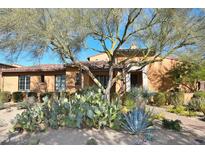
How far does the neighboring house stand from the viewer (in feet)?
60.4

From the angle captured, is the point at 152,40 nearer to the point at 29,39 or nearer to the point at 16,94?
the point at 29,39

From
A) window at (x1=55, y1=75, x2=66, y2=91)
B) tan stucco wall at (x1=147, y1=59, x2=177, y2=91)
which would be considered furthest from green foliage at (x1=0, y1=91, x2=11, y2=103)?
tan stucco wall at (x1=147, y1=59, x2=177, y2=91)

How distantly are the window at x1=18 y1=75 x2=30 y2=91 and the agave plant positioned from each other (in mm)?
14540

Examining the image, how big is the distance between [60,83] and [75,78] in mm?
1507

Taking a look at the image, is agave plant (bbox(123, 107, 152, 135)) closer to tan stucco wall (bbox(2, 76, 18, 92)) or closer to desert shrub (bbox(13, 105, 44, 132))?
desert shrub (bbox(13, 105, 44, 132))

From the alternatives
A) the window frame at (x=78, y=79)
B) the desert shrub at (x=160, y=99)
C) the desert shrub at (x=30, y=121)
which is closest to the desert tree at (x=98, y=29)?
the desert shrub at (x=30, y=121)

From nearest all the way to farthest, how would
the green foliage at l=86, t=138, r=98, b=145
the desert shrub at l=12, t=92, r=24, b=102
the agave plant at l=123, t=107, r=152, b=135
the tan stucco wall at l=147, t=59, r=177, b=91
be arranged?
the green foliage at l=86, t=138, r=98, b=145 < the agave plant at l=123, t=107, r=152, b=135 < the desert shrub at l=12, t=92, r=24, b=102 < the tan stucco wall at l=147, t=59, r=177, b=91

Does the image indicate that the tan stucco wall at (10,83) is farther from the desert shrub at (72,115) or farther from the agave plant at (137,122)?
the agave plant at (137,122)

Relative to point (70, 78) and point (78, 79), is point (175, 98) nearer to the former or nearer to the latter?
point (78, 79)

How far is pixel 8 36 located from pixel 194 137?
24.5ft

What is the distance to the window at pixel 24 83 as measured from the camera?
20.4 m

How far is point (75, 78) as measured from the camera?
1888 cm

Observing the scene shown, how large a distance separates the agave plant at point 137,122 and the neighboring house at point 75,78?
1013 cm
